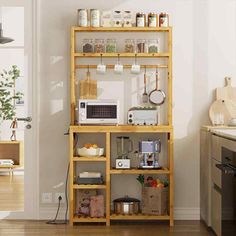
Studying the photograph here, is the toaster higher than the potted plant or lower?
lower

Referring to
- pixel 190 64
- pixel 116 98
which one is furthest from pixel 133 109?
pixel 190 64

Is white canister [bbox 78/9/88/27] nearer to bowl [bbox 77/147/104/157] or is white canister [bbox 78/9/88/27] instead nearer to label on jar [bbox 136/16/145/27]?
label on jar [bbox 136/16/145/27]

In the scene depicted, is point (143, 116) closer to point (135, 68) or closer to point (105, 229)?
point (135, 68)

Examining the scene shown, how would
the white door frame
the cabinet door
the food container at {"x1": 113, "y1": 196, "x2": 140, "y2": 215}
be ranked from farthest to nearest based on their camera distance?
1. the white door frame
2. the food container at {"x1": 113, "y1": 196, "x2": 140, "y2": 215}
3. the cabinet door

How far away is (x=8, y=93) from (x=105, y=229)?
1632 millimetres

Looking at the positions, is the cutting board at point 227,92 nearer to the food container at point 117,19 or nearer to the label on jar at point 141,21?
the label on jar at point 141,21

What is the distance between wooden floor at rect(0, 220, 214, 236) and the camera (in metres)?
4.99

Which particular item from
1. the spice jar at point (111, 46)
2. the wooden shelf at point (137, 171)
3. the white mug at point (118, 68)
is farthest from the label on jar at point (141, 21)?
the wooden shelf at point (137, 171)

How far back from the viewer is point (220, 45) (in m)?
5.59

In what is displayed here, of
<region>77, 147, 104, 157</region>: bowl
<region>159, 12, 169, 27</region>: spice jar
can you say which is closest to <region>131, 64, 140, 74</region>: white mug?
<region>159, 12, 169, 27</region>: spice jar

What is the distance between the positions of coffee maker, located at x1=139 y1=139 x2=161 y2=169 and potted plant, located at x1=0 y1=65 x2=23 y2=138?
1304 millimetres

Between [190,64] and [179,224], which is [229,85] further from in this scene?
[179,224]

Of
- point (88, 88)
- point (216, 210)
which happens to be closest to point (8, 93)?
point (88, 88)

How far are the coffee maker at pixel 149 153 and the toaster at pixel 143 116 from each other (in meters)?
0.19
